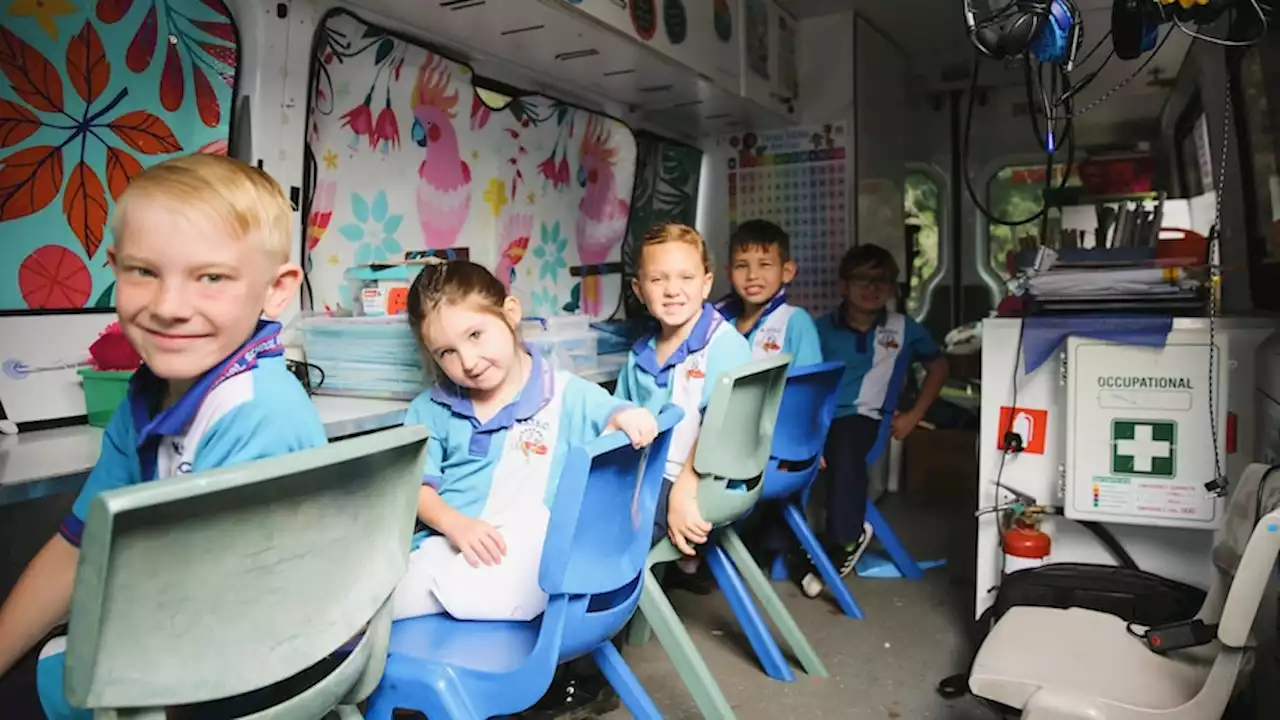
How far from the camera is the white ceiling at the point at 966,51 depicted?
3.44 metres

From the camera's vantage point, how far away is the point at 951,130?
511 centimetres

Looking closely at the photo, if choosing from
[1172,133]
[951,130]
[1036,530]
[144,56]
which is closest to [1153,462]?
[1036,530]

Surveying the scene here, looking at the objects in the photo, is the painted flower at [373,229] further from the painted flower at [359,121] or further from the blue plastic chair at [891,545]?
the blue plastic chair at [891,545]

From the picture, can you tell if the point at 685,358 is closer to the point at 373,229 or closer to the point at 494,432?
the point at 494,432

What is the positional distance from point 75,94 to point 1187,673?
2082 millimetres

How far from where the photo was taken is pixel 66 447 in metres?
1.30

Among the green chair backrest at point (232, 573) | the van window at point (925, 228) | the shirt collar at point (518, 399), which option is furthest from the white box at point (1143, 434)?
the van window at point (925, 228)

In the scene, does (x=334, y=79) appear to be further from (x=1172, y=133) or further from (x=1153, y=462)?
(x=1172, y=133)

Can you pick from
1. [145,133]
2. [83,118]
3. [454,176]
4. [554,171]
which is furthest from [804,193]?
[83,118]

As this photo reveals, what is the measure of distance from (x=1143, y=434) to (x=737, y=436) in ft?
2.83

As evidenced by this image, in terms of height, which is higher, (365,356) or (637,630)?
(365,356)

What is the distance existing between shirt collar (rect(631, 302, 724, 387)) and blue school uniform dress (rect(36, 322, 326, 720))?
1.18 meters

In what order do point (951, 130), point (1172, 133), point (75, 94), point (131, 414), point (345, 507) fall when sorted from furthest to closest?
1. point (951, 130)
2. point (1172, 133)
3. point (75, 94)
4. point (131, 414)
5. point (345, 507)

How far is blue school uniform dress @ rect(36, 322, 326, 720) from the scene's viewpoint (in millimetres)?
941
